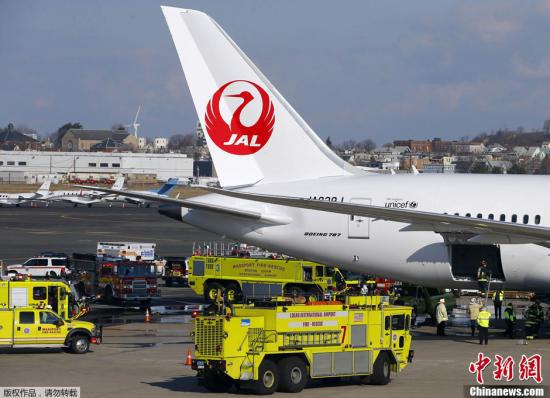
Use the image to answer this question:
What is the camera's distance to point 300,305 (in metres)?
26.2

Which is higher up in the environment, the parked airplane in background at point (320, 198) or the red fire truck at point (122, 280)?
the parked airplane in background at point (320, 198)

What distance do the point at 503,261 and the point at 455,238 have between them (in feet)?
6.21

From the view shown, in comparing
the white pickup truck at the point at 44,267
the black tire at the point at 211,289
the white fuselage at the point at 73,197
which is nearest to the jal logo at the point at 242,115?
the black tire at the point at 211,289

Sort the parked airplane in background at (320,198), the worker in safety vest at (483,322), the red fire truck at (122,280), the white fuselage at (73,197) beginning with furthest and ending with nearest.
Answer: the white fuselage at (73,197), the red fire truck at (122,280), the parked airplane in background at (320,198), the worker in safety vest at (483,322)

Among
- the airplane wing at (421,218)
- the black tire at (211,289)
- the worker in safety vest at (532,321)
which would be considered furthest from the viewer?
the black tire at (211,289)

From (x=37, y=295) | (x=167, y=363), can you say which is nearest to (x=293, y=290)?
(x=37, y=295)

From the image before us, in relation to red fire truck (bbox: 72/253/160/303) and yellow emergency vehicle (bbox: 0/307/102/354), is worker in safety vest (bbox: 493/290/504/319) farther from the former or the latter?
yellow emergency vehicle (bbox: 0/307/102/354)

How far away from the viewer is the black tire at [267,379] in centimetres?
2442

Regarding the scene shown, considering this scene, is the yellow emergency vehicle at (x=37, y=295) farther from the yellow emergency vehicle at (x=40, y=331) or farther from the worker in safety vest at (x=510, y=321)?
the worker in safety vest at (x=510, y=321)

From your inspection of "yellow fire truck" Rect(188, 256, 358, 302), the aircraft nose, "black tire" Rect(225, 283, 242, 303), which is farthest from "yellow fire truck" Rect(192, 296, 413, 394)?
"black tire" Rect(225, 283, 242, 303)

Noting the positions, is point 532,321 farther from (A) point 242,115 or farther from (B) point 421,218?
(A) point 242,115

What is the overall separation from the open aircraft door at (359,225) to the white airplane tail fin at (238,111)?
2502 mm

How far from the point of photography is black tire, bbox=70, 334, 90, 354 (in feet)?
105

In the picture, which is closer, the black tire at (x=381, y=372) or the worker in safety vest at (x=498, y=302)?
the black tire at (x=381, y=372)
